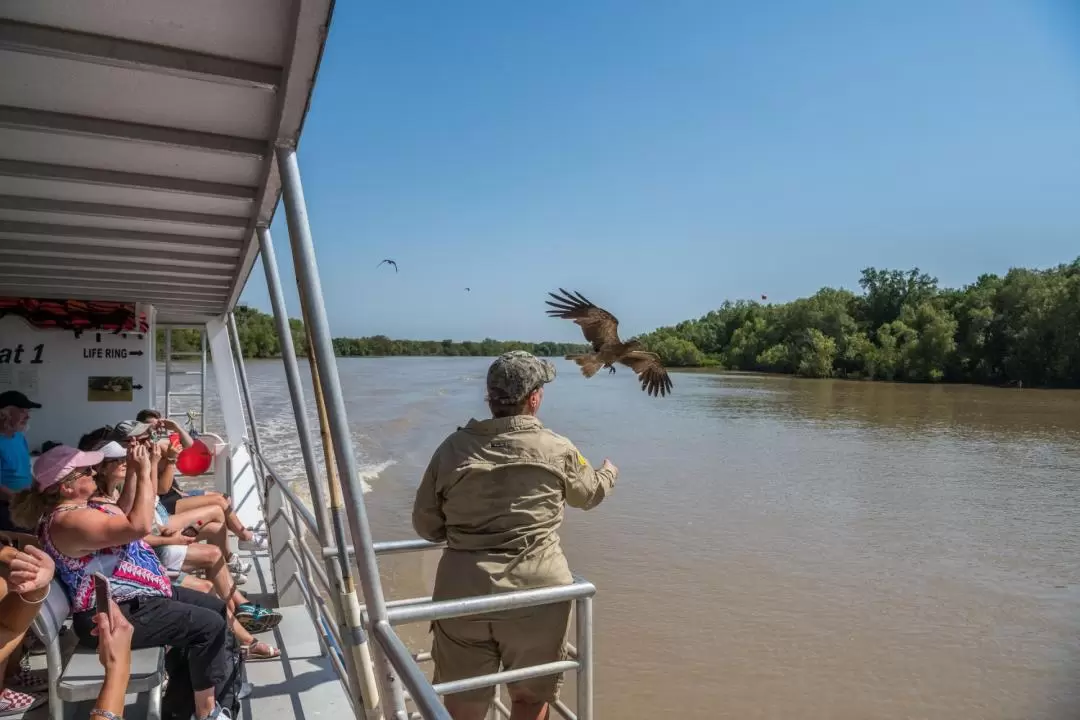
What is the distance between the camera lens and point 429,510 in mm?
2521

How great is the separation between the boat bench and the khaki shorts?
115 cm

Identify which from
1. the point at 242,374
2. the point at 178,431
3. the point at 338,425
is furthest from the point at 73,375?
the point at 338,425

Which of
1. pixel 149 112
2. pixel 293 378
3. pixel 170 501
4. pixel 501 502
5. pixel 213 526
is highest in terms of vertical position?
pixel 149 112

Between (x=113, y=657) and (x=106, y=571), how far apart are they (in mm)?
363

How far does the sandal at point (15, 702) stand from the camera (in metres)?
3.12

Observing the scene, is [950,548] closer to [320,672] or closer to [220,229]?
[320,672]

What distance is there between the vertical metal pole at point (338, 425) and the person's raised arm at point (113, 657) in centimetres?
122

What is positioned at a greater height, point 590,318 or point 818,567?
point 590,318

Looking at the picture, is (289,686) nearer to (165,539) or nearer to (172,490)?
(165,539)

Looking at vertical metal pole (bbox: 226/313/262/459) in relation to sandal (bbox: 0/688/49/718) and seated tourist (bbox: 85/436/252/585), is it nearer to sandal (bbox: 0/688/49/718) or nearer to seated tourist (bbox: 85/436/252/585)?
seated tourist (bbox: 85/436/252/585)

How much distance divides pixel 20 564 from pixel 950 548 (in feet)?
44.5

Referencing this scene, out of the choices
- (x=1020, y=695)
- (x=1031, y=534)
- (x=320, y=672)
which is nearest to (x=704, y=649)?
(x=1020, y=695)

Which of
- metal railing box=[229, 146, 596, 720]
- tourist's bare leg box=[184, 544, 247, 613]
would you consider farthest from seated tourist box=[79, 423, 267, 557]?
metal railing box=[229, 146, 596, 720]

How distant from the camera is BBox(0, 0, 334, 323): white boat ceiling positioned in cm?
170
